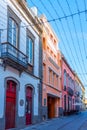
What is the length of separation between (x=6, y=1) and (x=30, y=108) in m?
9.82

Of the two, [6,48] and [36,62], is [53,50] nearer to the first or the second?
[36,62]

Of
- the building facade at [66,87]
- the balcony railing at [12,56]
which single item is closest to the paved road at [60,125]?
the balcony railing at [12,56]

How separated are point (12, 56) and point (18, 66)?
1574 mm

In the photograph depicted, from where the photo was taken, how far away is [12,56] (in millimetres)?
19625

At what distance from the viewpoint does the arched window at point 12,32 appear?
2085 centimetres

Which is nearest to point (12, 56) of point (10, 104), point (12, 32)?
point (12, 32)

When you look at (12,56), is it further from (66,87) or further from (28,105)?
(66,87)

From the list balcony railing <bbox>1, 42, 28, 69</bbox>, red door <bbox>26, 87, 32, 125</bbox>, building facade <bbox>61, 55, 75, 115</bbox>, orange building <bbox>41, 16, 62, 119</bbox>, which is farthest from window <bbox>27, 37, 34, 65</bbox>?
building facade <bbox>61, 55, 75, 115</bbox>

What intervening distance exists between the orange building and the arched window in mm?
7393

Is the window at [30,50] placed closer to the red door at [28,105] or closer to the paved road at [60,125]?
the red door at [28,105]

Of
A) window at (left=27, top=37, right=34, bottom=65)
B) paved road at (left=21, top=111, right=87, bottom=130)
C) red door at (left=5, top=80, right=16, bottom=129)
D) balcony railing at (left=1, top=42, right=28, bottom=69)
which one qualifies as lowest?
paved road at (left=21, top=111, right=87, bottom=130)

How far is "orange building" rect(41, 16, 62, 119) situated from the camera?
1254 inches

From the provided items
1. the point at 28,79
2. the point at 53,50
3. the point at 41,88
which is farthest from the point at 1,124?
the point at 53,50

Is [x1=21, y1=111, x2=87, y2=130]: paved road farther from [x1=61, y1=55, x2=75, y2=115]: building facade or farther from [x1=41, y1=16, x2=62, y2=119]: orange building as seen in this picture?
[x1=61, y1=55, x2=75, y2=115]: building facade
